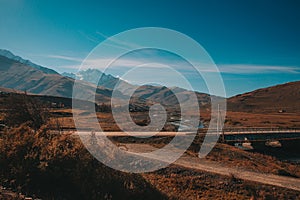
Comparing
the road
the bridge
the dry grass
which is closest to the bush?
the dry grass

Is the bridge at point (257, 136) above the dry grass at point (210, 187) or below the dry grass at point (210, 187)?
above

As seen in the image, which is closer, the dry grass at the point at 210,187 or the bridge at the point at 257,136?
the dry grass at the point at 210,187

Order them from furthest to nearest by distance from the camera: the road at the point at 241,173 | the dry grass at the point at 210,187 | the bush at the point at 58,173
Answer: the road at the point at 241,173 < the dry grass at the point at 210,187 < the bush at the point at 58,173

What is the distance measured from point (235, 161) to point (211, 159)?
9.21ft

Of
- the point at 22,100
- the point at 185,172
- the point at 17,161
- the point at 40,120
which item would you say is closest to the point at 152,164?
the point at 185,172

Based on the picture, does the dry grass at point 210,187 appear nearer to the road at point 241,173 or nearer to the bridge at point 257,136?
the road at point 241,173

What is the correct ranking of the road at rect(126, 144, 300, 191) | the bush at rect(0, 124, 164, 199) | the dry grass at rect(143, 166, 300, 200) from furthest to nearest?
the road at rect(126, 144, 300, 191) → the dry grass at rect(143, 166, 300, 200) → the bush at rect(0, 124, 164, 199)

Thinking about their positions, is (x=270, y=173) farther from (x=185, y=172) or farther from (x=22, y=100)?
(x=22, y=100)

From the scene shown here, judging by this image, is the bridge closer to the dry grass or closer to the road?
the road

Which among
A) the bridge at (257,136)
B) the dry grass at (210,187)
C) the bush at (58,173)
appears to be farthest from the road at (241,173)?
the bridge at (257,136)

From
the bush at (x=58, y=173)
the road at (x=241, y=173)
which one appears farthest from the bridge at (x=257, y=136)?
the bush at (x=58, y=173)

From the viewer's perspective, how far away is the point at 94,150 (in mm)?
14891

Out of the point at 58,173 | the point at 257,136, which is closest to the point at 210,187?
the point at 58,173

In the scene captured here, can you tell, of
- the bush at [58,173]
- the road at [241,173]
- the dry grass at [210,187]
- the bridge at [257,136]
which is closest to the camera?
the bush at [58,173]
